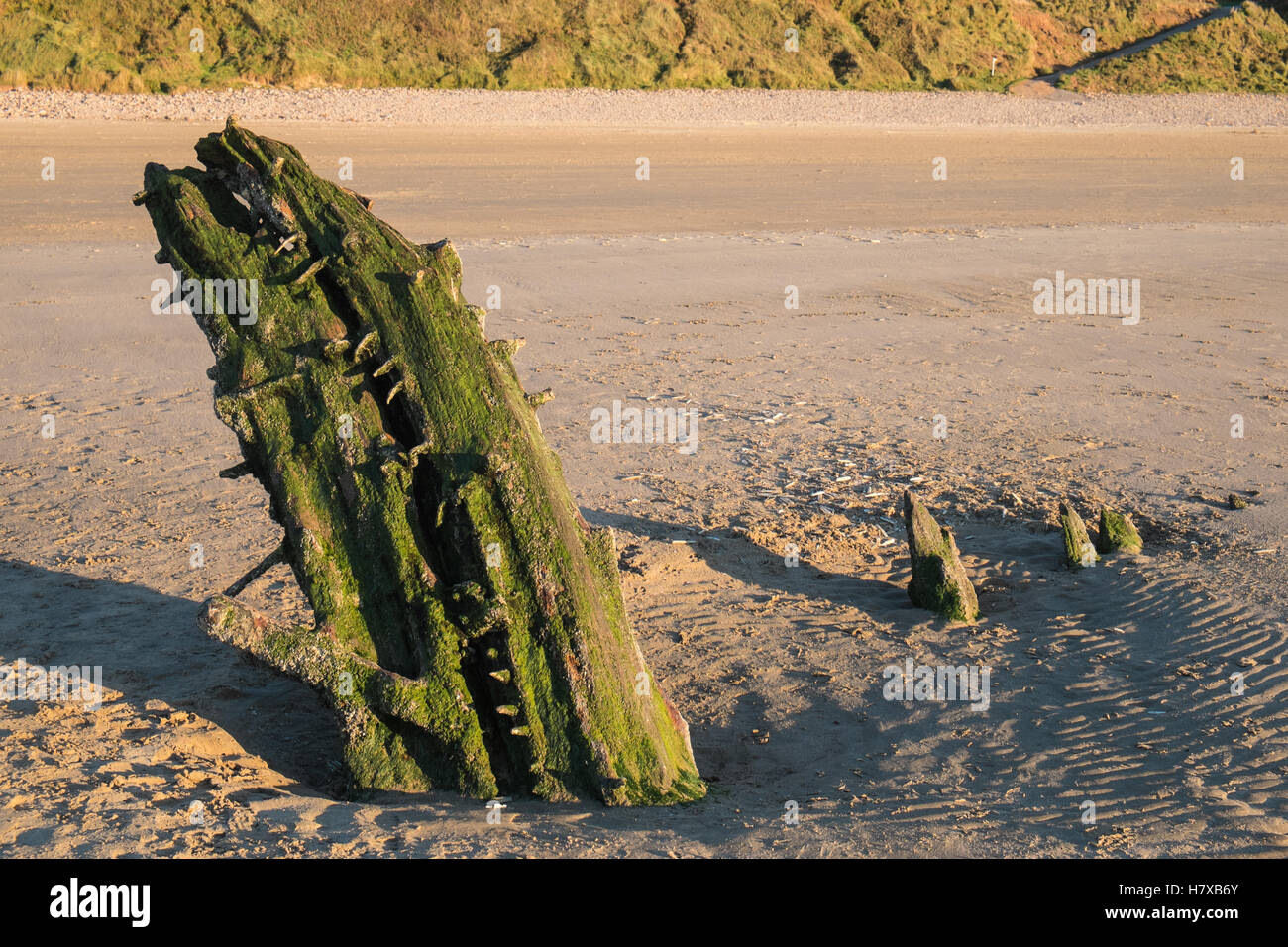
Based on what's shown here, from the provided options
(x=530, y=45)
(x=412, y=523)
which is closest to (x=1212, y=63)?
(x=530, y=45)

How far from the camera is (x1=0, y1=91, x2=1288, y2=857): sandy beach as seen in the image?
381 centimetres

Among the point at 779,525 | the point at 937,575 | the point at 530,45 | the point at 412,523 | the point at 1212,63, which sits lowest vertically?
the point at 937,575

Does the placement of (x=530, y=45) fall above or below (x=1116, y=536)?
above

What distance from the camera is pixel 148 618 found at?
5.29 meters

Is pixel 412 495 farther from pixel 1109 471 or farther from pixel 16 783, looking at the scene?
pixel 1109 471

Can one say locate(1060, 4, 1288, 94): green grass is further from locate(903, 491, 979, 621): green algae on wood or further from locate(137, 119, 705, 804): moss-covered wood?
locate(137, 119, 705, 804): moss-covered wood

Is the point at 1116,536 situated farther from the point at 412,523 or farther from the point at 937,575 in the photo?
the point at 412,523

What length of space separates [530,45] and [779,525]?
24901mm

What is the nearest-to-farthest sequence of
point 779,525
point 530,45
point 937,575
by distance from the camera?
point 937,575 < point 779,525 < point 530,45

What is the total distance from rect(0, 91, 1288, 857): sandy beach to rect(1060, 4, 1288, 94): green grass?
1977cm

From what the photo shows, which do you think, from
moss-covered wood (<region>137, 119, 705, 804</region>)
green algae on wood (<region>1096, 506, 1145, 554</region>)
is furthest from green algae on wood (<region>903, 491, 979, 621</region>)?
moss-covered wood (<region>137, 119, 705, 804</region>)

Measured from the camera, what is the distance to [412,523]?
3.99 metres

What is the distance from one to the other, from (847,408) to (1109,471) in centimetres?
192

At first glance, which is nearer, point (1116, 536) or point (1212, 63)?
point (1116, 536)
